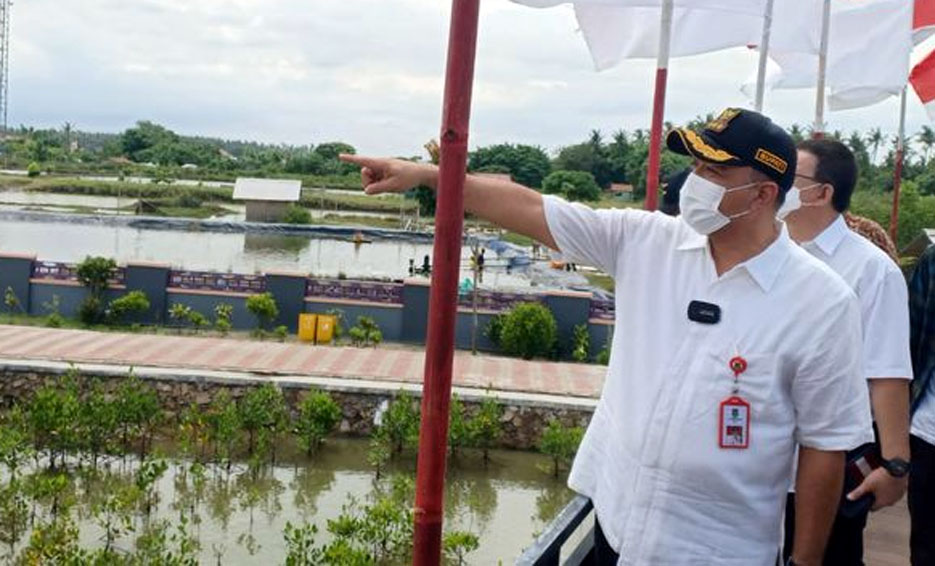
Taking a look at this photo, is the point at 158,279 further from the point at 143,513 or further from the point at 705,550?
the point at 705,550

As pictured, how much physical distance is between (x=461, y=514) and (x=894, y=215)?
4247 mm

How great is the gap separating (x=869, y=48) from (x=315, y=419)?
15.4 feet

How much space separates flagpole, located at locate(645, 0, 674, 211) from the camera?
3088 mm

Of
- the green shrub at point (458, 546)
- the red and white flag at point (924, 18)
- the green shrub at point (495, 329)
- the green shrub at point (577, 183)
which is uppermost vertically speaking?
the green shrub at point (577, 183)

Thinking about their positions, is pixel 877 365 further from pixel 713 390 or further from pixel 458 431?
pixel 458 431

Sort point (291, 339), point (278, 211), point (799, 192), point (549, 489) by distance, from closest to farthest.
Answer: point (799, 192) → point (549, 489) → point (291, 339) → point (278, 211)

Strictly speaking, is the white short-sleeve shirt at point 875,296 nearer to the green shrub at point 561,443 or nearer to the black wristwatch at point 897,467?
the black wristwatch at point 897,467

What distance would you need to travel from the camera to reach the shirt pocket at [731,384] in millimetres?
1446

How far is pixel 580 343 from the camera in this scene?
1097 cm

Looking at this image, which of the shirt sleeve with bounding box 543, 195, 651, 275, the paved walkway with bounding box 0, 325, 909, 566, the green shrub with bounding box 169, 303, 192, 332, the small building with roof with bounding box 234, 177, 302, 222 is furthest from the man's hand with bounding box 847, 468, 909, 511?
the small building with roof with bounding box 234, 177, 302, 222

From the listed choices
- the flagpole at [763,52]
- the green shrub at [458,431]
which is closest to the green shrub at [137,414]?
the green shrub at [458,431]

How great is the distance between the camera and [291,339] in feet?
36.1

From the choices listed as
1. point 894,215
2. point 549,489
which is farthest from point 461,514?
point 894,215

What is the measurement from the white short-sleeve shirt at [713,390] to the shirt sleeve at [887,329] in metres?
0.43
